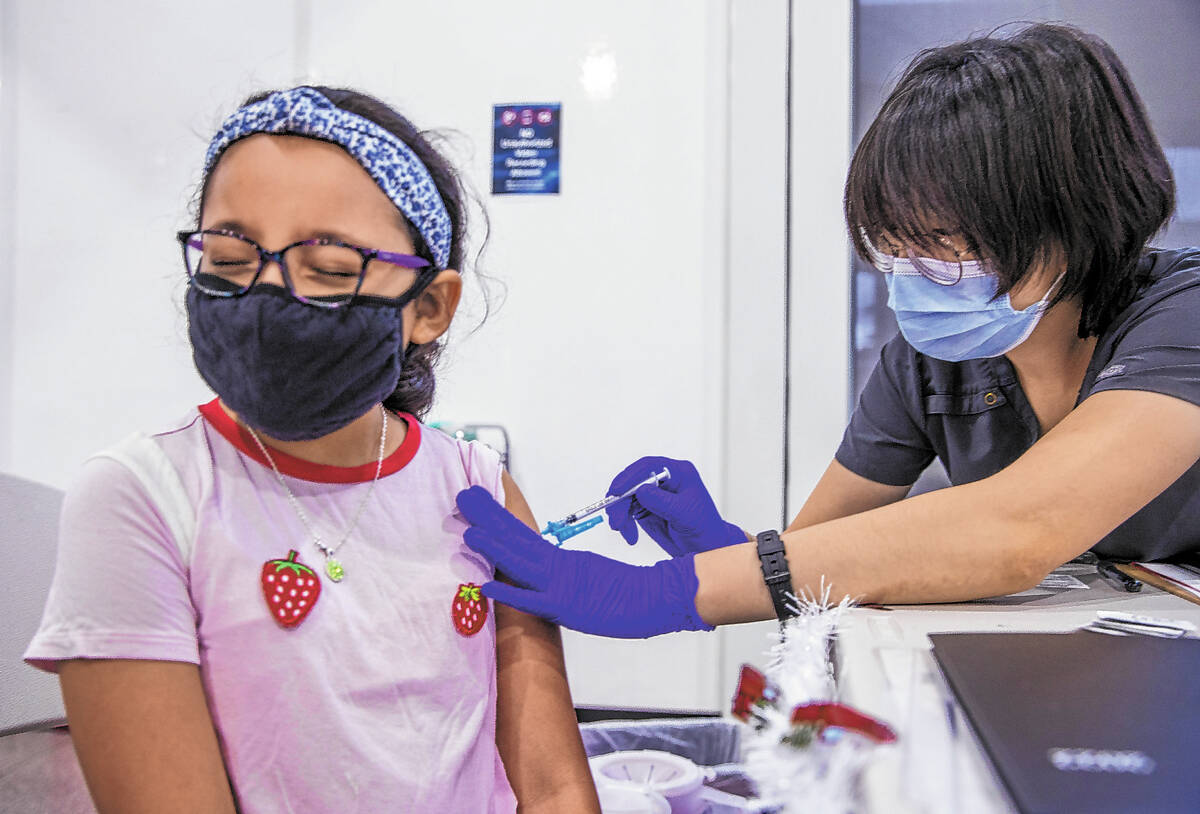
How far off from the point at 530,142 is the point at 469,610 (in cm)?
139

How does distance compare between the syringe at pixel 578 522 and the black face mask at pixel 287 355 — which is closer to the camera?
the black face mask at pixel 287 355

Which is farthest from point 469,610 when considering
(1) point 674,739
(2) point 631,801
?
(1) point 674,739

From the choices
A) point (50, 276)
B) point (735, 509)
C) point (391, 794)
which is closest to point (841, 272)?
point (735, 509)

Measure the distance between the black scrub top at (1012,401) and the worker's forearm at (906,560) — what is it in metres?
0.24

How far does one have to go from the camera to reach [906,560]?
0.89 m

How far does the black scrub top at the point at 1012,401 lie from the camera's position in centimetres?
100

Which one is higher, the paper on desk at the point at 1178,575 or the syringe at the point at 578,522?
the syringe at the point at 578,522

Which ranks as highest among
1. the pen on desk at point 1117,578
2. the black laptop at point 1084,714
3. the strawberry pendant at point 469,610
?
the black laptop at point 1084,714

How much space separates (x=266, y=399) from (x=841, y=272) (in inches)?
59.1

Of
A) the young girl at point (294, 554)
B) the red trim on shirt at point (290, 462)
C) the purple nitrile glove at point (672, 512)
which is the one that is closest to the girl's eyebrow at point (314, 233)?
the young girl at point (294, 554)

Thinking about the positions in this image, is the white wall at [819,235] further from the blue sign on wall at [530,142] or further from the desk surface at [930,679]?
the desk surface at [930,679]

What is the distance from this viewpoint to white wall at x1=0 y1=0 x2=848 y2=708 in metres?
1.99

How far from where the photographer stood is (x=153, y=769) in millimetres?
693

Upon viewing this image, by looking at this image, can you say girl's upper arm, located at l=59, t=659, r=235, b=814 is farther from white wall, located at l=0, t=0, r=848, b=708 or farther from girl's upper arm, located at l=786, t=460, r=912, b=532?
white wall, located at l=0, t=0, r=848, b=708
